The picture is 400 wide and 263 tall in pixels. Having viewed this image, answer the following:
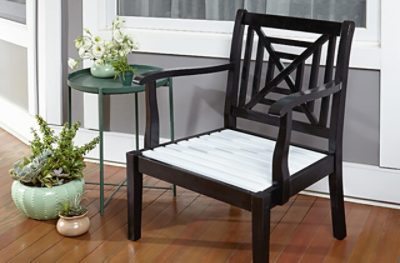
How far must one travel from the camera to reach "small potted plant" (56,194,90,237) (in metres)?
2.68

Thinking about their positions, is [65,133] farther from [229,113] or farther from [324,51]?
[324,51]

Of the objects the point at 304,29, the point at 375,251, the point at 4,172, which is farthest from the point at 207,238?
the point at 4,172

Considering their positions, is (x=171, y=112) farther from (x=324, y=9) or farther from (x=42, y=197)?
(x=324, y=9)

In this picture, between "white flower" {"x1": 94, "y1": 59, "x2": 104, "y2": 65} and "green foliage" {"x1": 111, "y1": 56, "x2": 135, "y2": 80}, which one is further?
"white flower" {"x1": 94, "y1": 59, "x2": 104, "y2": 65}

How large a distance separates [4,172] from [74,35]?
79 cm

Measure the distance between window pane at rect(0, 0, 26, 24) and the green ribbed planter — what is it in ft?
4.33

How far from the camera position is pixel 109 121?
3.56 meters

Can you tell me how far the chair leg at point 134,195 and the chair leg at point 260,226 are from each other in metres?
0.56

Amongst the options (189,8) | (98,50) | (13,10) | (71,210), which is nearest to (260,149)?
(71,210)

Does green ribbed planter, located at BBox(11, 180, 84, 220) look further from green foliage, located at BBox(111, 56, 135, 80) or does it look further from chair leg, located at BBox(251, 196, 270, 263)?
chair leg, located at BBox(251, 196, 270, 263)

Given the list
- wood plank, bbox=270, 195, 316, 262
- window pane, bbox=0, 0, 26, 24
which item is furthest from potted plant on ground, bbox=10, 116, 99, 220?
window pane, bbox=0, 0, 26, 24

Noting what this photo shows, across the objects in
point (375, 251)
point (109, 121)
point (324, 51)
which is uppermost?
point (324, 51)

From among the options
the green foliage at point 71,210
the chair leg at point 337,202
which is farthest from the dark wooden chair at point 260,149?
the green foliage at point 71,210

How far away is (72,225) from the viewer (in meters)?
2.68
